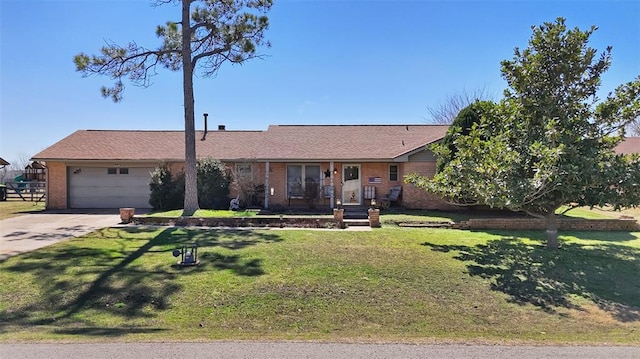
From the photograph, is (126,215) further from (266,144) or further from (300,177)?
(266,144)

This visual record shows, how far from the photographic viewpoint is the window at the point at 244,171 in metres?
17.3

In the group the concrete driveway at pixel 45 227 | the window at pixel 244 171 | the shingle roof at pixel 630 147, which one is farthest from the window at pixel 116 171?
the shingle roof at pixel 630 147

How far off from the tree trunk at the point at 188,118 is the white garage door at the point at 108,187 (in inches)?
200

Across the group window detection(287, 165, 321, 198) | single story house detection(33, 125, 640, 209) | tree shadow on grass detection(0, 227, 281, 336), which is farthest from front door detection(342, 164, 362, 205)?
tree shadow on grass detection(0, 227, 281, 336)

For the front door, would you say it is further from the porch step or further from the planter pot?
the planter pot

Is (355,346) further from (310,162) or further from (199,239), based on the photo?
(310,162)

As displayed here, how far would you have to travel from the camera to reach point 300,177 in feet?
58.7

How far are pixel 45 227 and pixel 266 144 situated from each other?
9.55 m

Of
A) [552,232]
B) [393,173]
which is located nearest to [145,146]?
[393,173]

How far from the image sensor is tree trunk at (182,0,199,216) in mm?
14805

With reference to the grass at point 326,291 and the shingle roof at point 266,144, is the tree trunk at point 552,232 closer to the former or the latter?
the grass at point 326,291

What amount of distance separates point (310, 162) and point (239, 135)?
6142mm

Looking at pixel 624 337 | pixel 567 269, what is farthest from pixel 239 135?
pixel 624 337

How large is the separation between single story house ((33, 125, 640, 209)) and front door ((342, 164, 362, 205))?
5cm
